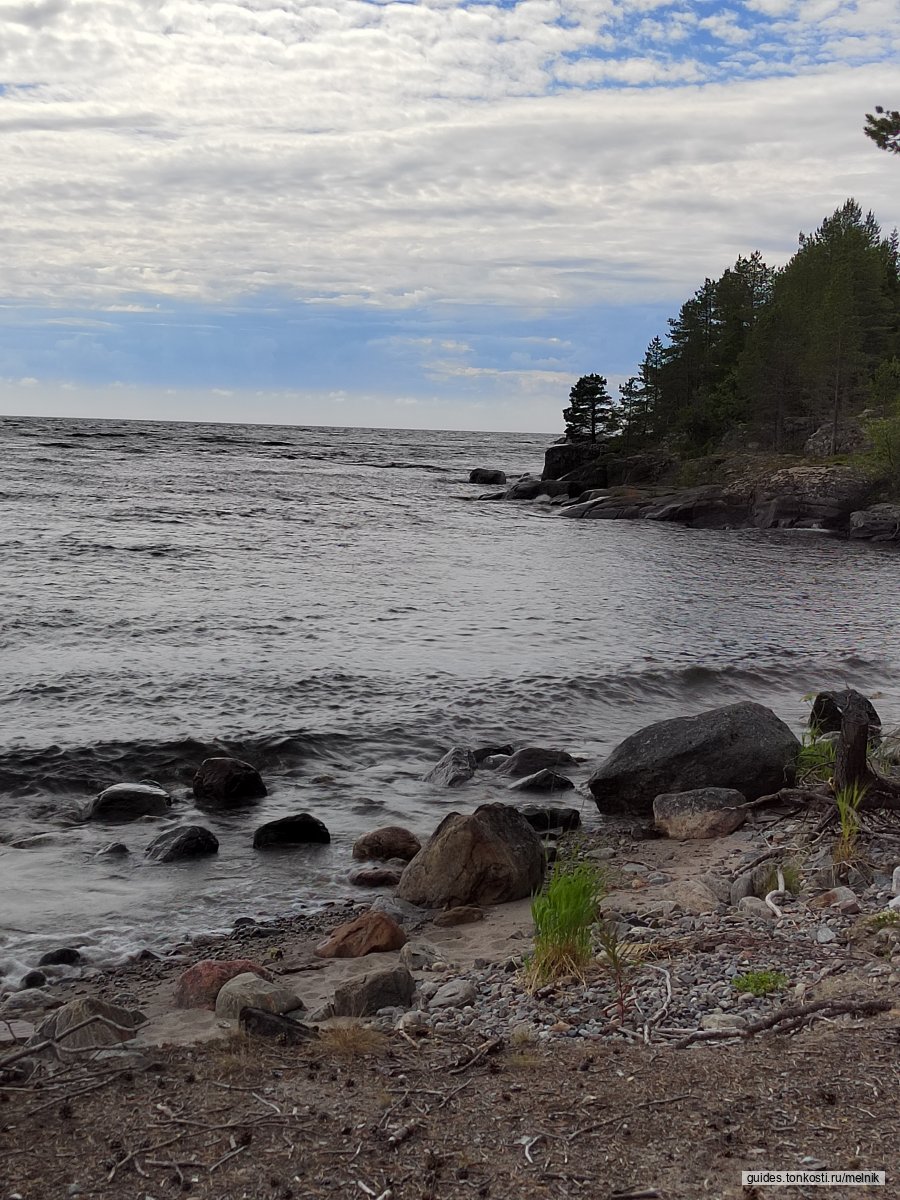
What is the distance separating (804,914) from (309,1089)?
4066 mm

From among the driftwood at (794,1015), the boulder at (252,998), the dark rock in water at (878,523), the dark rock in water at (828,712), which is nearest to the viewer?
the driftwood at (794,1015)

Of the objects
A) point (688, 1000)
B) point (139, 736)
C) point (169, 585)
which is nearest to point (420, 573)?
point (169, 585)

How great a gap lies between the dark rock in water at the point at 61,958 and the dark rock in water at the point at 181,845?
237 centimetres

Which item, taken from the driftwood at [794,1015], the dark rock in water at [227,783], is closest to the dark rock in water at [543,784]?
the dark rock in water at [227,783]

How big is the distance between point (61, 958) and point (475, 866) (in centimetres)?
370

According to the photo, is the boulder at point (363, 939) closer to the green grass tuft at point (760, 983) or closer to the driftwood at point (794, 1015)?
the green grass tuft at point (760, 983)

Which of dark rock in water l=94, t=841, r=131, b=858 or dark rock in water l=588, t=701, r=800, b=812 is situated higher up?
dark rock in water l=588, t=701, r=800, b=812

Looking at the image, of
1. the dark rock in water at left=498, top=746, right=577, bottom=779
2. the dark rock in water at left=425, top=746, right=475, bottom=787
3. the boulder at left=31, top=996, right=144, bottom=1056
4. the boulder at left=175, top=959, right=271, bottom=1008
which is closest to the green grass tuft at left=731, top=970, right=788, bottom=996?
the boulder at left=175, top=959, right=271, bottom=1008

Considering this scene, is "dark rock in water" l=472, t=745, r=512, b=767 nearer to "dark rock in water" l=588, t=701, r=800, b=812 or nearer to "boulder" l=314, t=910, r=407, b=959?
"dark rock in water" l=588, t=701, r=800, b=812

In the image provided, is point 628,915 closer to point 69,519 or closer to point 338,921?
point 338,921

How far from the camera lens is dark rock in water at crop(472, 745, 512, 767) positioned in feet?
49.0

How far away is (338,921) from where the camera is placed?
9.64m

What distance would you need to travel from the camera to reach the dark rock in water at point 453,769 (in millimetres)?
14000

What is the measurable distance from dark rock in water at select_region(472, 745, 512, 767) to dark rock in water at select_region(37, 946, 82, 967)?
23.1ft
